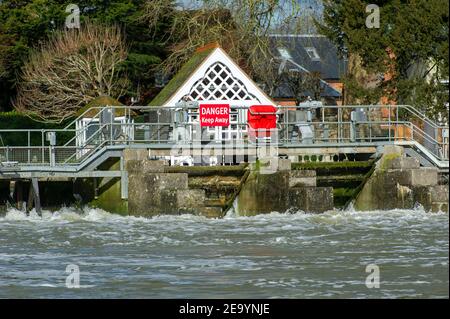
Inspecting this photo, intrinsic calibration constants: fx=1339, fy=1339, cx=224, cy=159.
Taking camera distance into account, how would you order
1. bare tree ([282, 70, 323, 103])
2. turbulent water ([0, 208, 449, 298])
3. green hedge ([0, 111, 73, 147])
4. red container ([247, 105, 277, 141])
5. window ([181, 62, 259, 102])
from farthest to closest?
bare tree ([282, 70, 323, 103])
green hedge ([0, 111, 73, 147])
window ([181, 62, 259, 102])
red container ([247, 105, 277, 141])
turbulent water ([0, 208, 449, 298])

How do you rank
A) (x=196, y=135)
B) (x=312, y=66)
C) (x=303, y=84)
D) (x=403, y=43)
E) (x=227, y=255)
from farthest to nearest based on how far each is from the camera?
Result: (x=312, y=66), (x=303, y=84), (x=403, y=43), (x=196, y=135), (x=227, y=255)

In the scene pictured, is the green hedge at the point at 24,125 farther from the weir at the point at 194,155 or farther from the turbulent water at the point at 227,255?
the turbulent water at the point at 227,255

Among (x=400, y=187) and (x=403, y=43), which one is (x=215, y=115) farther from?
(x=403, y=43)

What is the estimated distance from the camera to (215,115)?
42781mm

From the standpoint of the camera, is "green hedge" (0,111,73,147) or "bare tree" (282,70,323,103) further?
"bare tree" (282,70,323,103)

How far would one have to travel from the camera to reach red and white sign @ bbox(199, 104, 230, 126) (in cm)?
4266

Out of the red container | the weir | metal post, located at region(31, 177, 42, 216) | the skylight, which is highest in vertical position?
the skylight

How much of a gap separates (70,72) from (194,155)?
72.3ft

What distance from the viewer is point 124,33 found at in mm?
64562

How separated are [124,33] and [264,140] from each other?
24.5 meters

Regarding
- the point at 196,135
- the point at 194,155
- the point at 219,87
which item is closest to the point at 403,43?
the point at 219,87

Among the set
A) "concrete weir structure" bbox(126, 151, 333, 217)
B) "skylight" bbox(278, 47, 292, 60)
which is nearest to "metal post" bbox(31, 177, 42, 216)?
"concrete weir structure" bbox(126, 151, 333, 217)

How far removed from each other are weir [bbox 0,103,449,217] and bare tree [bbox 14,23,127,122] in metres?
16.5

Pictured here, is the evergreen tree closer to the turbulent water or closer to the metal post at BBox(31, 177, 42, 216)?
the turbulent water
